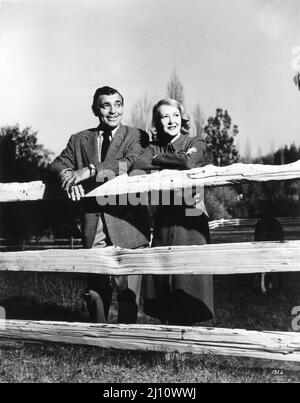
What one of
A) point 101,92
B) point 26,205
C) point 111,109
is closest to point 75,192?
point 111,109

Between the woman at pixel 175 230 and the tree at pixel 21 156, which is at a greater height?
the tree at pixel 21 156

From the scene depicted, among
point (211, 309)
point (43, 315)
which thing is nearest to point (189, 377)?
point (211, 309)

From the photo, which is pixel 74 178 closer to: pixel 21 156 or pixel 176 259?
pixel 176 259

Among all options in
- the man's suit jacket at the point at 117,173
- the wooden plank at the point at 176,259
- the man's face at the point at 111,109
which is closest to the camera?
the wooden plank at the point at 176,259

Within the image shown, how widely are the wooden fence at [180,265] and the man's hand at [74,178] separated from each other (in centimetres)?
17

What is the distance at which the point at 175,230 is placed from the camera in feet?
11.0

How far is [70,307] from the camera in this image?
6.02 m

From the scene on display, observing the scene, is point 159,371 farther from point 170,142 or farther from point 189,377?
point 170,142

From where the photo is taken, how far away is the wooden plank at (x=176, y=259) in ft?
9.14

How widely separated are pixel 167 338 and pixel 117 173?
1314 mm

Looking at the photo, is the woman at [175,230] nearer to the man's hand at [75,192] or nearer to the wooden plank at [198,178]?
the wooden plank at [198,178]

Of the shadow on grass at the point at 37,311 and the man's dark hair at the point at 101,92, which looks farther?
the shadow on grass at the point at 37,311

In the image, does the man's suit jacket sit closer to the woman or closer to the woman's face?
the woman

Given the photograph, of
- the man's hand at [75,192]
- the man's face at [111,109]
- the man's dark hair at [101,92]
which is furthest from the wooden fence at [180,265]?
the man's dark hair at [101,92]
